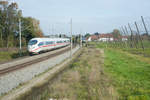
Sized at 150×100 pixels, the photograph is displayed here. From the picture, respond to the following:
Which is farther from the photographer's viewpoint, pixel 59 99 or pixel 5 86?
pixel 5 86

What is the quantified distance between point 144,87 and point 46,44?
22012 millimetres

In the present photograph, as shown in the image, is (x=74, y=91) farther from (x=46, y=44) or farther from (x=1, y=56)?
(x=46, y=44)

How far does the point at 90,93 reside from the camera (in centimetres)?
597

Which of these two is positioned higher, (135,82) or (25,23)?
(25,23)

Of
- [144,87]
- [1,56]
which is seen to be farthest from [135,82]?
[1,56]

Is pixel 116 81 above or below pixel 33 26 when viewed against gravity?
below

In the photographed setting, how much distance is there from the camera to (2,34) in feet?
137

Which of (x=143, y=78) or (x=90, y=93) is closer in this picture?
(x=90, y=93)

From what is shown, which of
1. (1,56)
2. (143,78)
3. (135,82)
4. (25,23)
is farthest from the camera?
(25,23)

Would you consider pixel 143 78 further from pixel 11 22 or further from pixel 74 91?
pixel 11 22

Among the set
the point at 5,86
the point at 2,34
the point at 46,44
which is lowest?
the point at 5,86

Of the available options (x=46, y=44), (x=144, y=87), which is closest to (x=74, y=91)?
(x=144, y=87)

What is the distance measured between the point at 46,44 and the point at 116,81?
2064cm

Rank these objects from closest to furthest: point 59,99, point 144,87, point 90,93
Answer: point 59,99 → point 90,93 → point 144,87
